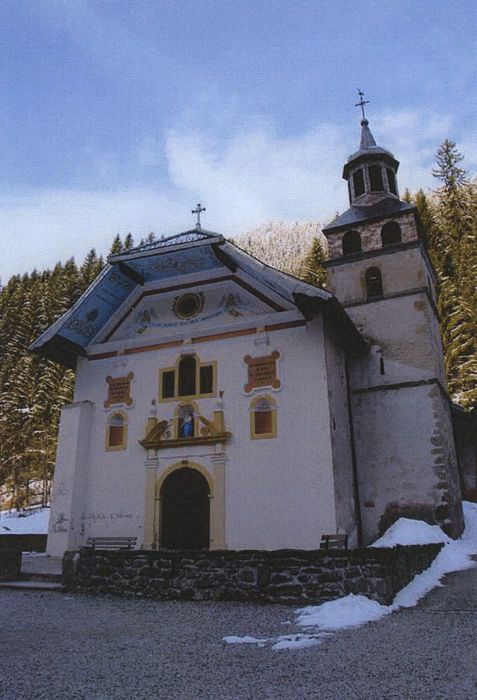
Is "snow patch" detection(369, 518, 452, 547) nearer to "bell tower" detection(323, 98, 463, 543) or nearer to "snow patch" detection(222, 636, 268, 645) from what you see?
"bell tower" detection(323, 98, 463, 543)

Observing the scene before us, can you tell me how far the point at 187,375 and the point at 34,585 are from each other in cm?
639

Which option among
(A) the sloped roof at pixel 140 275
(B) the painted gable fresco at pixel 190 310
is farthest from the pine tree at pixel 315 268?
(A) the sloped roof at pixel 140 275

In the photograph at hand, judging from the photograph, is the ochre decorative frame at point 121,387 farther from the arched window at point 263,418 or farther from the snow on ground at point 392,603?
the snow on ground at point 392,603

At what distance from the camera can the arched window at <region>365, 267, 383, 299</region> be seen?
1834cm

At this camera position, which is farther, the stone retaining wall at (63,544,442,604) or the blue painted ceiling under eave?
the blue painted ceiling under eave

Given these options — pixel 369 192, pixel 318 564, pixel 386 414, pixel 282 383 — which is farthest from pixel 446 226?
pixel 318 564

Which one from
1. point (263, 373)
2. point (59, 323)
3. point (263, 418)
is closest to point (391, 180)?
point (263, 373)

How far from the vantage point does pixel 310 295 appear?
41.3 ft

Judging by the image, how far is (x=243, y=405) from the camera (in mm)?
13992

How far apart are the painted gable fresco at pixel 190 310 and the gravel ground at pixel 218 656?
8.19 m

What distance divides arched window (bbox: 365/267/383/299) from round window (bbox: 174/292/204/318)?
6.03 metres

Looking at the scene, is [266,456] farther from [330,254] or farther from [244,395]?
[330,254]

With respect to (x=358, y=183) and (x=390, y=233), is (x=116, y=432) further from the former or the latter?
(x=358, y=183)

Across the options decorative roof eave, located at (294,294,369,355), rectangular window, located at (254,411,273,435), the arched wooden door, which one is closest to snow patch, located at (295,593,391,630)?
rectangular window, located at (254,411,273,435)
